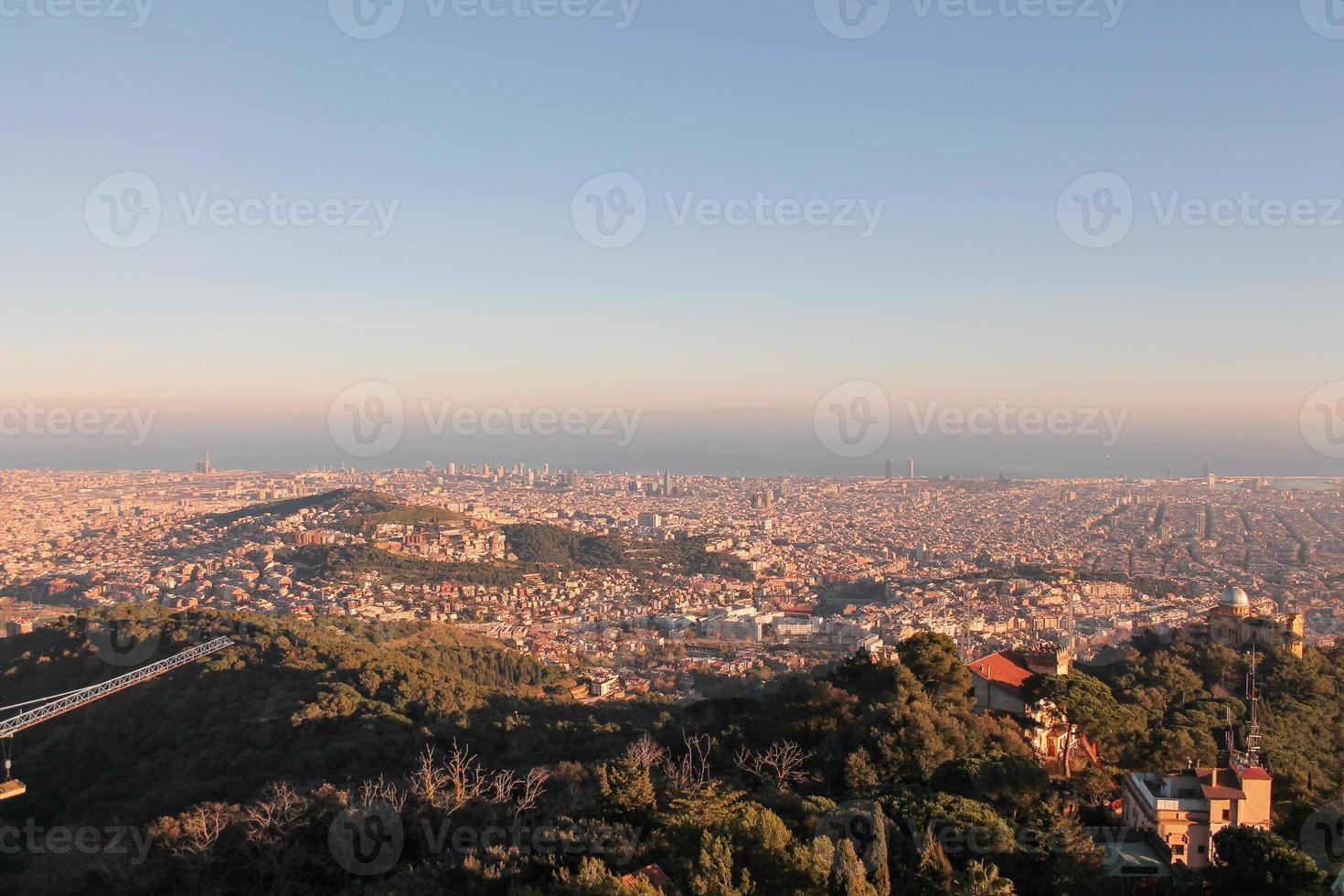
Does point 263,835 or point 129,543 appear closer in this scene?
point 263,835

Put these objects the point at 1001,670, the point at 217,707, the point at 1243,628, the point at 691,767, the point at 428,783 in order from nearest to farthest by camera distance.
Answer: the point at 428,783
the point at 691,767
the point at 1001,670
the point at 217,707
the point at 1243,628

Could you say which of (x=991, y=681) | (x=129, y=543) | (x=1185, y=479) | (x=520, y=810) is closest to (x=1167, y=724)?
(x=991, y=681)

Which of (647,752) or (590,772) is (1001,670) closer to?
(647,752)

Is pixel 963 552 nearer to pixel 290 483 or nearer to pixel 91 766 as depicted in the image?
pixel 91 766

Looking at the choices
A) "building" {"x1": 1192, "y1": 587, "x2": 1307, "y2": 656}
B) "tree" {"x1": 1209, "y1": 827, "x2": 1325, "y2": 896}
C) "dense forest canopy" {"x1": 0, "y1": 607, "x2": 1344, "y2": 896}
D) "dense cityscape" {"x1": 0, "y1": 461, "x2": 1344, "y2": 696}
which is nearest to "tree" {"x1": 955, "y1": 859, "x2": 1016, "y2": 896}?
"dense forest canopy" {"x1": 0, "y1": 607, "x2": 1344, "y2": 896}

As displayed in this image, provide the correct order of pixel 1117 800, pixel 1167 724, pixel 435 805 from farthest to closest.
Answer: pixel 1167 724 < pixel 1117 800 < pixel 435 805

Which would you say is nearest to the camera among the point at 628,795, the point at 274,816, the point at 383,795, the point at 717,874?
the point at 717,874

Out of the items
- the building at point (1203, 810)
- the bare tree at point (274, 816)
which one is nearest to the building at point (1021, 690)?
the building at point (1203, 810)

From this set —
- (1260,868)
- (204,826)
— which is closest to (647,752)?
(204,826)

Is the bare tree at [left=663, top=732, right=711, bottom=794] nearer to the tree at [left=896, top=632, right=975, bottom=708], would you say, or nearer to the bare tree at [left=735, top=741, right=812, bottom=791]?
the bare tree at [left=735, top=741, right=812, bottom=791]
